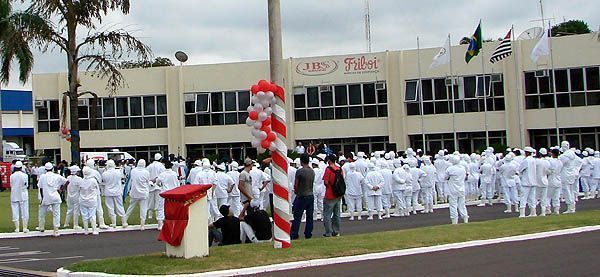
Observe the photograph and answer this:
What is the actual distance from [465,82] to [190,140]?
16.1 meters

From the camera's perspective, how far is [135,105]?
5175 centimetres

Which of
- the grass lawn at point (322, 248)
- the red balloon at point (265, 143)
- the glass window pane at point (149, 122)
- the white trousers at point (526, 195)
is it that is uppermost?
the glass window pane at point (149, 122)

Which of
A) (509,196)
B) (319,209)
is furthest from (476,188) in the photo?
(319,209)

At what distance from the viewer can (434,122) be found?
1838 inches

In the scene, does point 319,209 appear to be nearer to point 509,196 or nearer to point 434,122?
point 509,196

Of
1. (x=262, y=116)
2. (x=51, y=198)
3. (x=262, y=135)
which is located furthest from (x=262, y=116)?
(x=51, y=198)

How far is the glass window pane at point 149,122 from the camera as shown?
51.4 m

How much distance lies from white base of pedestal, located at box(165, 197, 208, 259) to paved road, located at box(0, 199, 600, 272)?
248 cm

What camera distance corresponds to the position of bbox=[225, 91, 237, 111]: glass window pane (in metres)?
50.0

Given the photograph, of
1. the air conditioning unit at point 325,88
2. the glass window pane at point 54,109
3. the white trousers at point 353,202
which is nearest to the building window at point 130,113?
the glass window pane at point 54,109

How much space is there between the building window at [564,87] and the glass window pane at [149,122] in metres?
21.4

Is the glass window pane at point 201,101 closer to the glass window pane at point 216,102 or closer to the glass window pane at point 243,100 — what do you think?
the glass window pane at point 216,102

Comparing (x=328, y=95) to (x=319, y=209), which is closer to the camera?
(x=319, y=209)

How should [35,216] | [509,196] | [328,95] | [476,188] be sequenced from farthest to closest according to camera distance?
[328,95], [476,188], [35,216], [509,196]
